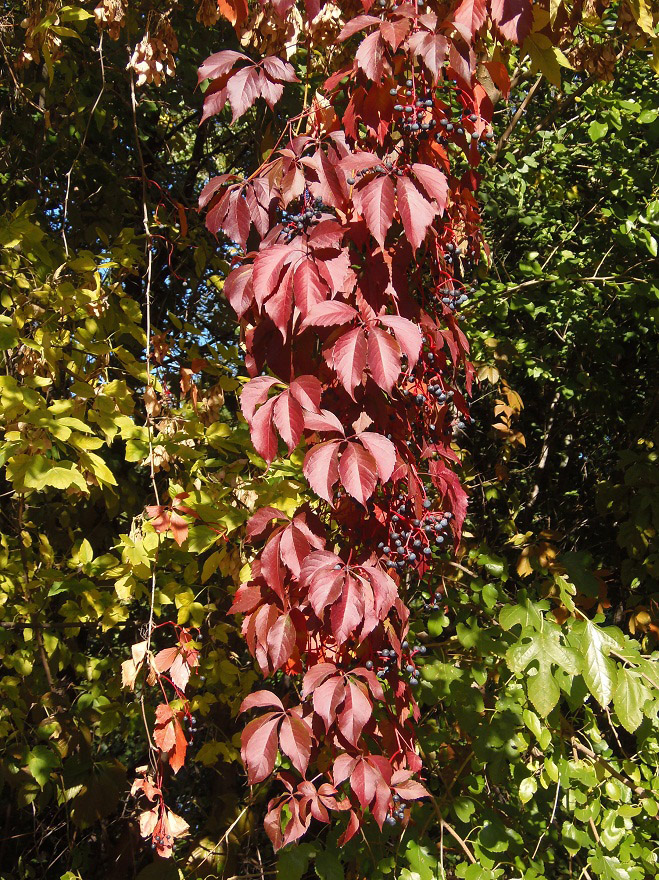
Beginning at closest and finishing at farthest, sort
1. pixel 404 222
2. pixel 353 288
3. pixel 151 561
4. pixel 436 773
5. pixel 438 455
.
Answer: pixel 404 222 → pixel 353 288 → pixel 438 455 → pixel 151 561 → pixel 436 773

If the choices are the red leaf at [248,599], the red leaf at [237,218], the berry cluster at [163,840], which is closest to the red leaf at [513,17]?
the red leaf at [237,218]

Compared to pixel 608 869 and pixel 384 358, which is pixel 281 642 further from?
pixel 608 869

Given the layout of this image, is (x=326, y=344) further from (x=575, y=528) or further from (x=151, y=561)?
(x=575, y=528)

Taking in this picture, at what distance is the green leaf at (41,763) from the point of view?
7.45 feet

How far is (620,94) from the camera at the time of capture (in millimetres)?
2729

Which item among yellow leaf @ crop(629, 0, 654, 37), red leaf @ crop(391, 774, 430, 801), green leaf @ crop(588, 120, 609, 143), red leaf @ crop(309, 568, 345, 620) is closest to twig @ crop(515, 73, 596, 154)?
green leaf @ crop(588, 120, 609, 143)

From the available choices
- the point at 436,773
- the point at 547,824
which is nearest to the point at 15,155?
the point at 436,773

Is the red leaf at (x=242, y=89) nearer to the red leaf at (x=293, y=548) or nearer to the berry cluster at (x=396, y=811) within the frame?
the red leaf at (x=293, y=548)

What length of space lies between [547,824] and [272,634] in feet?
4.89

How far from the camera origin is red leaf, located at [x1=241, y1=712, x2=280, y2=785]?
1.19m

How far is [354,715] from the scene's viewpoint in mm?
1181

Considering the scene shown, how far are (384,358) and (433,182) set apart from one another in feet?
0.92

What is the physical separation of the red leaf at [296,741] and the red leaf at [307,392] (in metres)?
0.50

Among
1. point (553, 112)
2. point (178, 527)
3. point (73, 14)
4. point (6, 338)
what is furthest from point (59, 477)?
point (553, 112)
